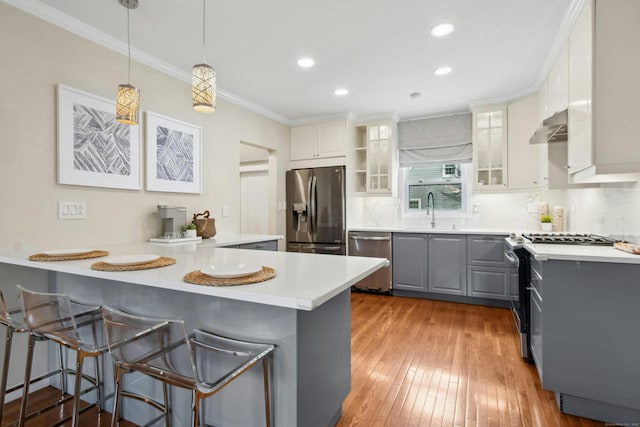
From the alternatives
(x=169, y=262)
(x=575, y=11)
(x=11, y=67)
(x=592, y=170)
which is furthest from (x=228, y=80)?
(x=592, y=170)

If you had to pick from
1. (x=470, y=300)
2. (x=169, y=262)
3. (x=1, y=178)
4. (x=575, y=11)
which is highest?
(x=575, y=11)

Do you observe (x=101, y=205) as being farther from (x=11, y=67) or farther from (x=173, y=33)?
(x=173, y=33)

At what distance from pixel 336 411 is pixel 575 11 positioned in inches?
115

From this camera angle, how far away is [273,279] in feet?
4.15

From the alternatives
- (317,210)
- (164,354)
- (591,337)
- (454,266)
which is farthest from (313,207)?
(164,354)

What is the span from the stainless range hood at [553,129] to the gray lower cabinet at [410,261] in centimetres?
173

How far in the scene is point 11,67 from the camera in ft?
6.40

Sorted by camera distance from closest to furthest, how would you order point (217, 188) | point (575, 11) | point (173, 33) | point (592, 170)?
1. point (592, 170)
2. point (575, 11)
3. point (173, 33)
4. point (217, 188)

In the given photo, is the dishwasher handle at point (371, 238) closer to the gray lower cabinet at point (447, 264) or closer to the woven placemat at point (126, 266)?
the gray lower cabinet at point (447, 264)

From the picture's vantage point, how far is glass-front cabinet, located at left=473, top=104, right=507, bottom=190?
3867 millimetres

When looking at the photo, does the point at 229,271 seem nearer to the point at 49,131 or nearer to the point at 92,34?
the point at 49,131

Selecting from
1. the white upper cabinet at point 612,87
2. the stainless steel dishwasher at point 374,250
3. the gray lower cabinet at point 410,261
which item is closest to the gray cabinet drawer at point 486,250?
the gray lower cabinet at point 410,261

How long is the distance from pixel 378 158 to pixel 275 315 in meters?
3.68

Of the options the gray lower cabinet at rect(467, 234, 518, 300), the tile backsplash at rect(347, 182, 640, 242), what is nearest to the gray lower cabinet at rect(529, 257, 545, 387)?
the tile backsplash at rect(347, 182, 640, 242)
